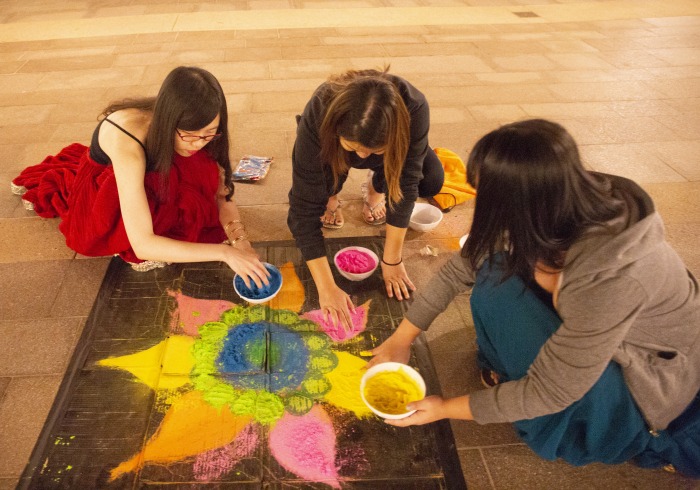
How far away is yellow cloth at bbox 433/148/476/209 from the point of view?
2719 millimetres

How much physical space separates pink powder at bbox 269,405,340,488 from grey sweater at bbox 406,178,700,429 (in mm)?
514

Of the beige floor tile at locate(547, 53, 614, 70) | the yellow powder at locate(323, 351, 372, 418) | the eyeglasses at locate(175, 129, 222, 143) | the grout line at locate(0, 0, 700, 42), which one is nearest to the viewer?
the yellow powder at locate(323, 351, 372, 418)

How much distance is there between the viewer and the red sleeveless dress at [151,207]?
2072 mm

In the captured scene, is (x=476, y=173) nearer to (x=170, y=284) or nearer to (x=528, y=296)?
(x=528, y=296)

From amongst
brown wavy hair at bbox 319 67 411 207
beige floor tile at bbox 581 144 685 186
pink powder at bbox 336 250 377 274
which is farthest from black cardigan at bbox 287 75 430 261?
beige floor tile at bbox 581 144 685 186

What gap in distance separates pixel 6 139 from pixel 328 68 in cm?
270

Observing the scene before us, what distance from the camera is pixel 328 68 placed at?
4531mm

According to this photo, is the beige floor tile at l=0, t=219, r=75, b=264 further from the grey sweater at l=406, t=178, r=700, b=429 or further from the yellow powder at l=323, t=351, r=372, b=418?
the grey sweater at l=406, t=178, r=700, b=429

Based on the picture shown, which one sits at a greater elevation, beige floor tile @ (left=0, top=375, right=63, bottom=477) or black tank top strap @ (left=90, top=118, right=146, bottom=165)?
black tank top strap @ (left=90, top=118, right=146, bottom=165)

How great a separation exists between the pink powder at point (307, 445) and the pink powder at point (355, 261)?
2.27 feet

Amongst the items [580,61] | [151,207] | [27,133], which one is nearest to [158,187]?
[151,207]

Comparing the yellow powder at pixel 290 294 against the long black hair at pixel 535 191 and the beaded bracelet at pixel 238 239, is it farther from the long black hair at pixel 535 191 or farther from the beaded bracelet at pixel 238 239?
the long black hair at pixel 535 191

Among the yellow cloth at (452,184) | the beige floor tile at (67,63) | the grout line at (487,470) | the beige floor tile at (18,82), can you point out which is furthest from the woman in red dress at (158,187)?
the beige floor tile at (67,63)

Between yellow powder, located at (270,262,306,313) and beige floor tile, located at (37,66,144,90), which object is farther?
beige floor tile, located at (37,66,144,90)
